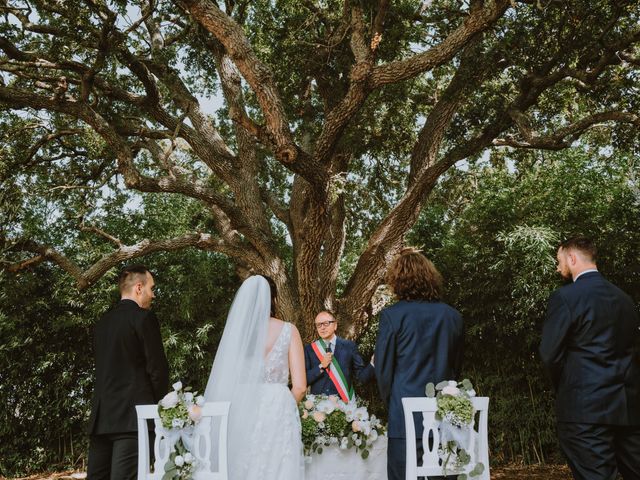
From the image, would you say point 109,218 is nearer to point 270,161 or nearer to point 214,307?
point 214,307

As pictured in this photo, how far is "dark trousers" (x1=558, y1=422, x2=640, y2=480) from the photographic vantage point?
117 inches

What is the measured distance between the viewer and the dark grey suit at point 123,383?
3416 mm

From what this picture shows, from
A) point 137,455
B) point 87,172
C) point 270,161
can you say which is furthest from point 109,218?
point 137,455

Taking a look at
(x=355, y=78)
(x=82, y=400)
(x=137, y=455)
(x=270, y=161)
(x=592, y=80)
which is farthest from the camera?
(x=270, y=161)

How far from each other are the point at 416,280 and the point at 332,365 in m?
2.56

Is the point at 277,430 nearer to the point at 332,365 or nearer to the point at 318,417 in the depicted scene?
the point at 318,417

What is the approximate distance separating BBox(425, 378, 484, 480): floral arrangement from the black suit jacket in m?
1.64

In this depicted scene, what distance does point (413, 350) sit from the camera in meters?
3.06

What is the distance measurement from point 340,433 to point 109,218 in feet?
24.9

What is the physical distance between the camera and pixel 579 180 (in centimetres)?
793

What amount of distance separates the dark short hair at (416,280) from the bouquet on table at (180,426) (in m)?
1.22

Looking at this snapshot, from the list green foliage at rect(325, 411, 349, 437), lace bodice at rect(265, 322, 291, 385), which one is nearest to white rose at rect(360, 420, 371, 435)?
green foliage at rect(325, 411, 349, 437)

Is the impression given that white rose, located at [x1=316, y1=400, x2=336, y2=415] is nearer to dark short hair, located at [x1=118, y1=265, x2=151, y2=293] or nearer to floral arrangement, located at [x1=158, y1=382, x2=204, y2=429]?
floral arrangement, located at [x1=158, y1=382, x2=204, y2=429]

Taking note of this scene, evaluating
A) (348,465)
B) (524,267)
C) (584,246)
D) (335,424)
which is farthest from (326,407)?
(524,267)
